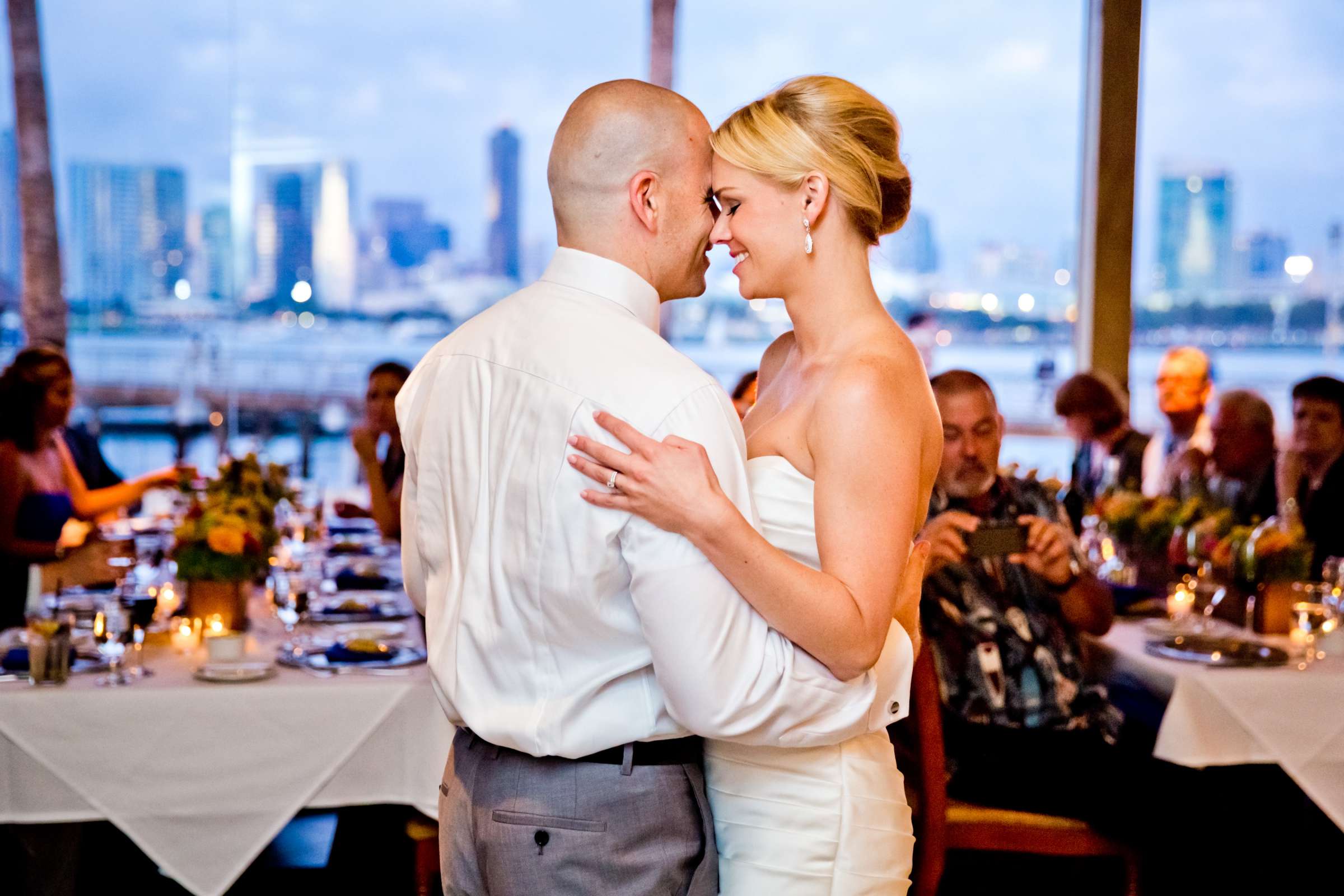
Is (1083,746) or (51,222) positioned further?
(51,222)

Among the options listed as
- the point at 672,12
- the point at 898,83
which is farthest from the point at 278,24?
the point at 898,83

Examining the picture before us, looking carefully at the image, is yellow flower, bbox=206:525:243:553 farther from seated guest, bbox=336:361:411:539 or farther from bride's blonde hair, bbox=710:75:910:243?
bride's blonde hair, bbox=710:75:910:243

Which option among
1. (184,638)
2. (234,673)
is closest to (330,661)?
(234,673)

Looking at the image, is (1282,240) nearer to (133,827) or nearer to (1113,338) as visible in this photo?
(1113,338)

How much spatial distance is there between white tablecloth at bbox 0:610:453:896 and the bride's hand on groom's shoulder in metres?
1.44

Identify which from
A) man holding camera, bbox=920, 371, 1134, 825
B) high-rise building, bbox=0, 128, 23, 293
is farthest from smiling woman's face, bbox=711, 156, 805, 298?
high-rise building, bbox=0, 128, 23, 293

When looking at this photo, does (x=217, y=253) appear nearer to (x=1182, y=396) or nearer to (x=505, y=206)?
(x=505, y=206)

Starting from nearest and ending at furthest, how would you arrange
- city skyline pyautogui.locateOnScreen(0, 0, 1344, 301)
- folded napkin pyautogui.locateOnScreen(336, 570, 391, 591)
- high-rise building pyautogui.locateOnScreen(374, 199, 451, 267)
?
1. folded napkin pyautogui.locateOnScreen(336, 570, 391, 591)
2. city skyline pyautogui.locateOnScreen(0, 0, 1344, 301)
3. high-rise building pyautogui.locateOnScreen(374, 199, 451, 267)

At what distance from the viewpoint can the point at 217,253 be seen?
8.79 meters

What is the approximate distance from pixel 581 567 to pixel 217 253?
7.93 meters

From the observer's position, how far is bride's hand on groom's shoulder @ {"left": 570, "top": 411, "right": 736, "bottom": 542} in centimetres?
146

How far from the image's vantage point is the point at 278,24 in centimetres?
878

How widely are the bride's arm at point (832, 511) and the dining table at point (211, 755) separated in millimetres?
1408

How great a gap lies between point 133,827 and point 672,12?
637 centimetres
